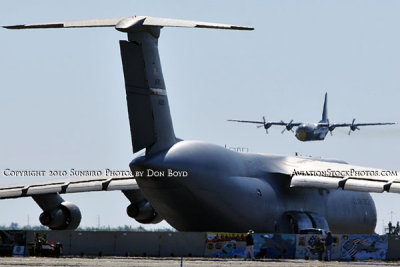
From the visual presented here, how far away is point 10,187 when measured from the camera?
53969 millimetres

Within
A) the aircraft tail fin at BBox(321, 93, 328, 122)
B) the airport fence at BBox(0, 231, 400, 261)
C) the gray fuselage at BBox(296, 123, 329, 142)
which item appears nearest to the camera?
the airport fence at BBox(0, 231, 400, 261)

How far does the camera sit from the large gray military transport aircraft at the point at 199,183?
43.9 m

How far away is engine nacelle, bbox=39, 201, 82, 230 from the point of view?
2117 inches

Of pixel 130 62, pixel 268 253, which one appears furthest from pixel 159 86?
pixel 268 253

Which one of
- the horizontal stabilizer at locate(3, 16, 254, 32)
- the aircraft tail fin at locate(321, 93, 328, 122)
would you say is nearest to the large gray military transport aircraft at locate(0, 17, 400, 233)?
the horizontal stabilizer at locate(3, 16, 254, 32)

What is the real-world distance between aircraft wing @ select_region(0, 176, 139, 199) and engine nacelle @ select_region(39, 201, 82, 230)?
151 centimetres

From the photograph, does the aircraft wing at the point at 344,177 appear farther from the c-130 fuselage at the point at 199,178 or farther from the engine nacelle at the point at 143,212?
the engine nacelle at the point at 143,212

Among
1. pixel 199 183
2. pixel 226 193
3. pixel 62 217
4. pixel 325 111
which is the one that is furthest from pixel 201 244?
pixel 325 111

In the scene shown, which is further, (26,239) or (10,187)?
(10,187)

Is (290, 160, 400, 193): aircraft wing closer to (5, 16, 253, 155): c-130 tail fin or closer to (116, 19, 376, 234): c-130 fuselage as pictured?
(116, 19, 376, 234): c-130 fuselage

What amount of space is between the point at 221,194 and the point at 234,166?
220 cm

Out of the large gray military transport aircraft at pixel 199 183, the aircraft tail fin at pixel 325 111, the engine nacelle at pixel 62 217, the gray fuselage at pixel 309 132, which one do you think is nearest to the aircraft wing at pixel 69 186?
the large gray military transport aircraft at pixel 199 183

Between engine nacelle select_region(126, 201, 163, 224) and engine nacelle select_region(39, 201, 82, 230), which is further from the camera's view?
engine nacelle select_region(126, 201, 163, 224)

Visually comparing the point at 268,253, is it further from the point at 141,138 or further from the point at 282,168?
the point at 282,168
